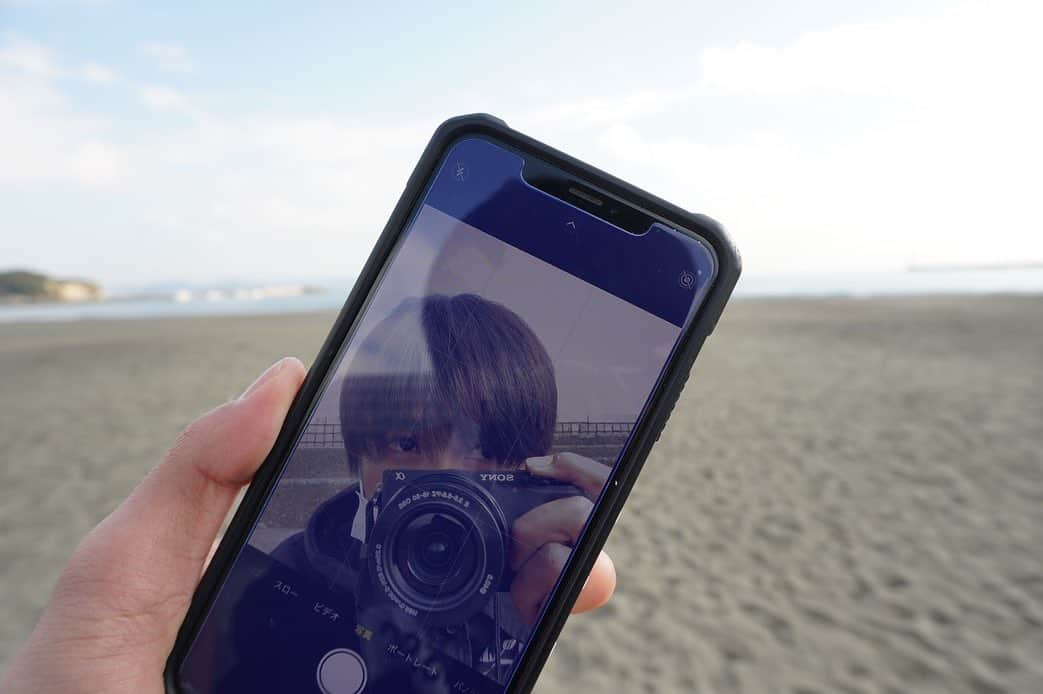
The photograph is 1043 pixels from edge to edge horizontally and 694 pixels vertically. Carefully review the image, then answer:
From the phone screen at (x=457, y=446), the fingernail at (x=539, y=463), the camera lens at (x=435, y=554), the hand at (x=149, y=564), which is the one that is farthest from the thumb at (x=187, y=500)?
the fingernail at (x=539, y=463)

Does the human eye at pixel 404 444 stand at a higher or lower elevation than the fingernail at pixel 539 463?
lower

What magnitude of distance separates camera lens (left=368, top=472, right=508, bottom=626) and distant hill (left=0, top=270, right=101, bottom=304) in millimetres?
68644

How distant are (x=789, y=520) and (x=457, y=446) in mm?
3954

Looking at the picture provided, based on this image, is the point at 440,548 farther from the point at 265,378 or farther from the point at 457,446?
the point at 265,378

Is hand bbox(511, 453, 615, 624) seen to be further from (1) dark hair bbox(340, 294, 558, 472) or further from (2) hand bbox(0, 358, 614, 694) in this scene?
(2) hand bbox(0, 358, 614, 694)

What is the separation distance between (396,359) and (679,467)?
4732 mm

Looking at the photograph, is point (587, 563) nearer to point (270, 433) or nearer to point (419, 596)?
point (419, 596)

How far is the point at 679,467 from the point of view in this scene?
580cm

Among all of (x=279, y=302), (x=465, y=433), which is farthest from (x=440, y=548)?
(x=279, y=302)

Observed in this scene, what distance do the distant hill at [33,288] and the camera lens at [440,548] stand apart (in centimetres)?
6864

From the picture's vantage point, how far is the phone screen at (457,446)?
141 centimetres

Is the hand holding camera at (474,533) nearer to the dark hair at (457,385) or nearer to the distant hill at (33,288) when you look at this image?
the dark hair at (457,385)

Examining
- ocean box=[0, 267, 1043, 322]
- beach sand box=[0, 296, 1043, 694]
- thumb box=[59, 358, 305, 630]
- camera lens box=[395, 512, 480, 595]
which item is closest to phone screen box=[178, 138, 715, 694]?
camera lens box=[395, 512, 480, 595]

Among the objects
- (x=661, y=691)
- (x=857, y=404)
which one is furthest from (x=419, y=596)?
(x=857, y=404)
